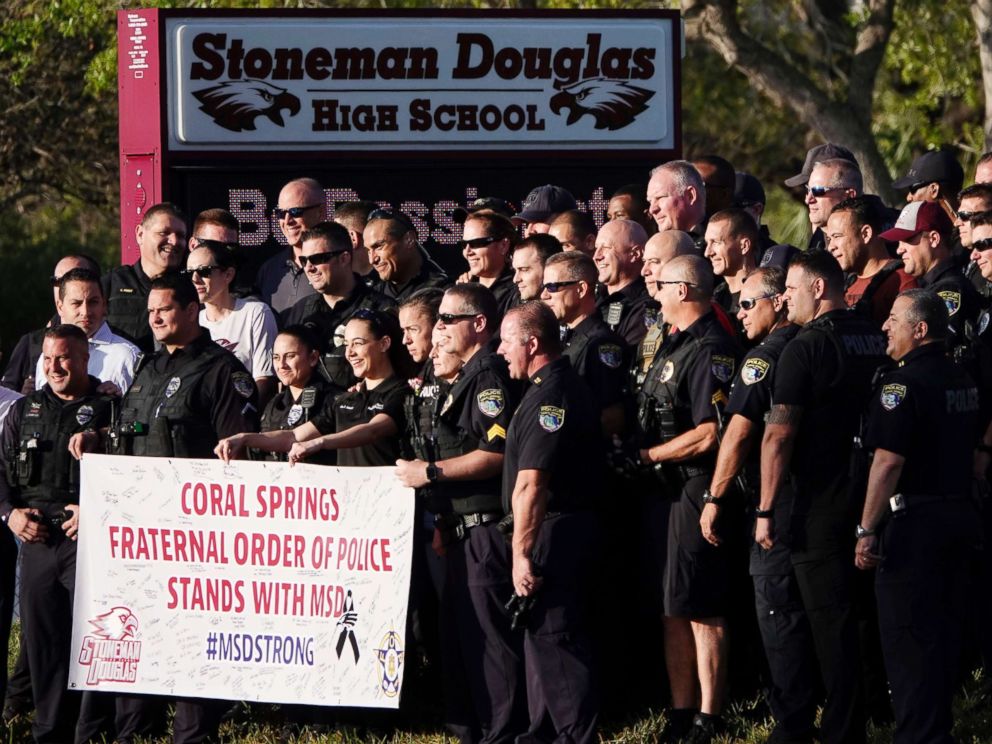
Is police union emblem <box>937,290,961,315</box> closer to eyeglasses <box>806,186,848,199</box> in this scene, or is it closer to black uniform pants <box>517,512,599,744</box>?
eyeglasses <box>806,186,848,199</box>

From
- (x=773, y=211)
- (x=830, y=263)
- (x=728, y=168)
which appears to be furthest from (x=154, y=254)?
(x=773, y=211)

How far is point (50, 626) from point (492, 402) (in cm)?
260

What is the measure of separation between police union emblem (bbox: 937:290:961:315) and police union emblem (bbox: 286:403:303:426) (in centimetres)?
299

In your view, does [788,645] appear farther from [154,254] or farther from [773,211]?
[773,211]

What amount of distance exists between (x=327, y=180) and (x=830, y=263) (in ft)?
14.5

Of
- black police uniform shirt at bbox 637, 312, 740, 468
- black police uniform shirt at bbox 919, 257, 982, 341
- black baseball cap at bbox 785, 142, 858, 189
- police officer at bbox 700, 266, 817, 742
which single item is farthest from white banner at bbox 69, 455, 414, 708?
black baseball cap at bbox 785, 142, 858, 189

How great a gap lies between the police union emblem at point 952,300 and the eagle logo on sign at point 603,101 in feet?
12.4

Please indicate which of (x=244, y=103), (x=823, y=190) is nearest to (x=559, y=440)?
(x=823, y=190)

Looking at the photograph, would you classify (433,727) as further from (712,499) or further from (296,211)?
(296,211)

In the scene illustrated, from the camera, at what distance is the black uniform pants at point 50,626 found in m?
8.79

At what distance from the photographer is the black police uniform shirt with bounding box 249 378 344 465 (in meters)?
8.66

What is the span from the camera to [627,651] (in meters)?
8.62

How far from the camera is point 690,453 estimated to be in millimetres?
7738

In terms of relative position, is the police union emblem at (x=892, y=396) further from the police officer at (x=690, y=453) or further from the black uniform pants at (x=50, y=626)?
the black uniform pants at (x=50, y=626)
